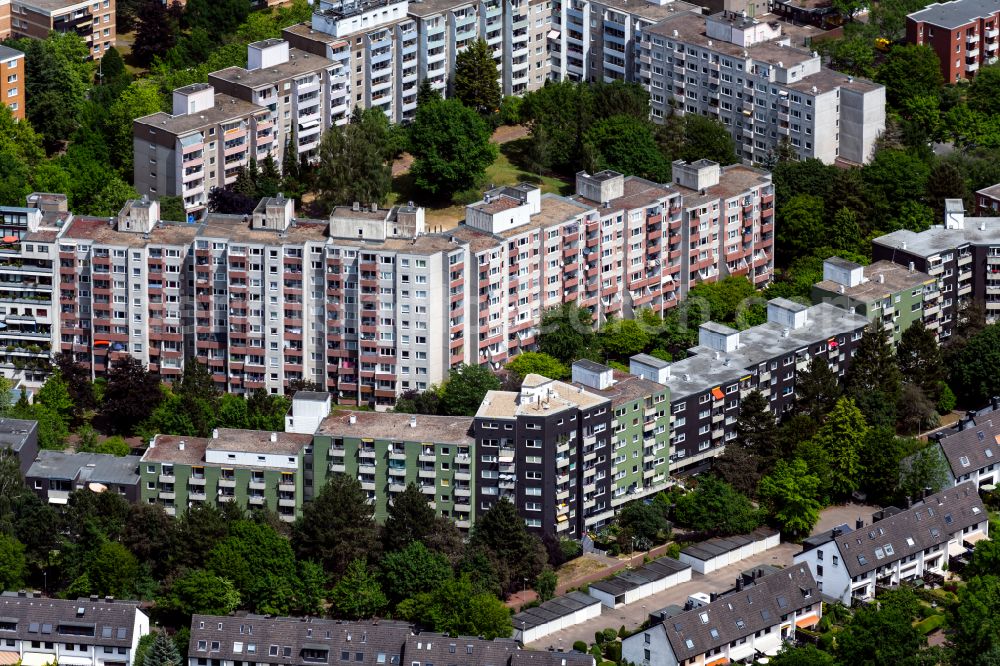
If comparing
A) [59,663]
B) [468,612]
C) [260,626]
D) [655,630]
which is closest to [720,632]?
[655,630]

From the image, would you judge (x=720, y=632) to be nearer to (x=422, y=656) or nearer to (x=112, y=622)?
(x=422, y=656)

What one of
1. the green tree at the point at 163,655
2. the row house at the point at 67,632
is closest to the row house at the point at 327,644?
the green tree at the point at 163,655

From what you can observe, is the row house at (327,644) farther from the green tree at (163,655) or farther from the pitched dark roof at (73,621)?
the pitched dark roof at (73,621)

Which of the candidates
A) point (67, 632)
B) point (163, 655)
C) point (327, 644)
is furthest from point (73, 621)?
point (327, 644)

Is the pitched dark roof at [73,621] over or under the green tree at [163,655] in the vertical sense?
over

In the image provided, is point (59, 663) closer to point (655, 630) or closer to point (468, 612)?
point (468, 612)

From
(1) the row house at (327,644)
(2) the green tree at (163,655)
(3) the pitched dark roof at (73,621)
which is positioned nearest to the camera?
(1) the row house at (327,644)
